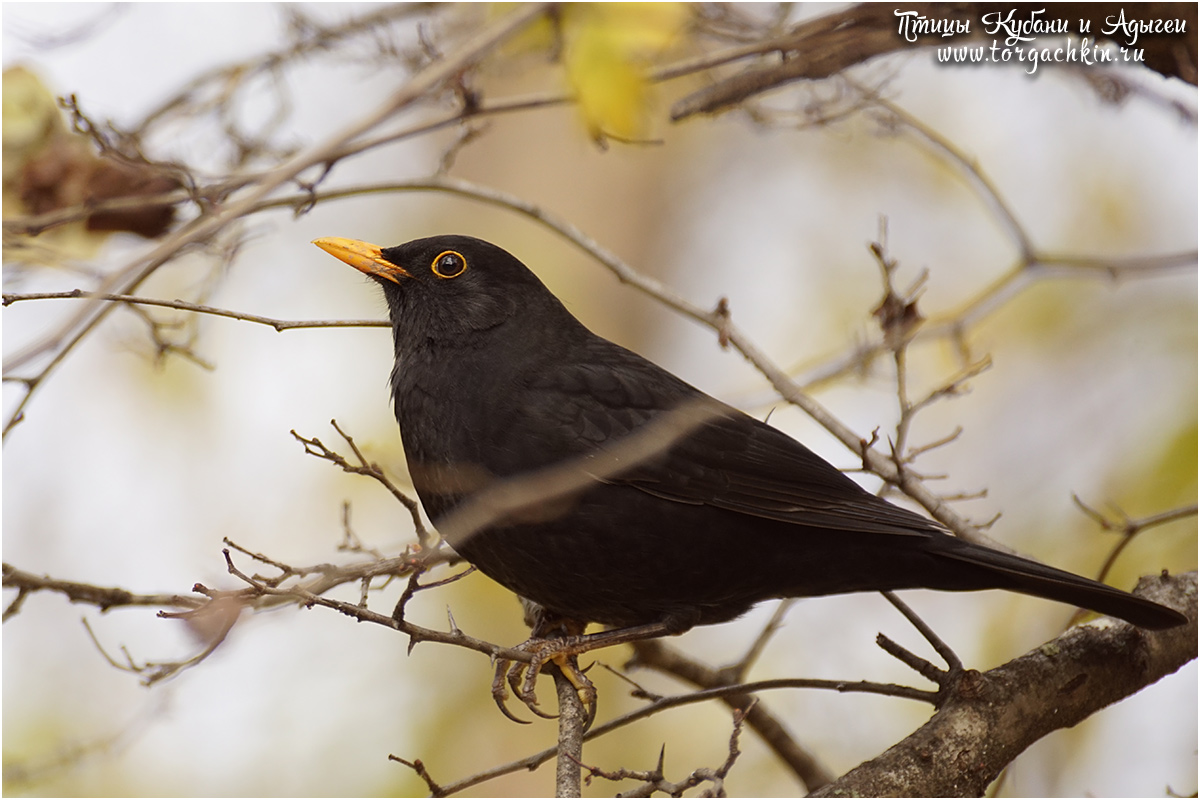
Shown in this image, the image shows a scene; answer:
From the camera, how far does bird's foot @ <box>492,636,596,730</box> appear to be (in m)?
3.22

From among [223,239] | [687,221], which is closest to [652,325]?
[687,221]

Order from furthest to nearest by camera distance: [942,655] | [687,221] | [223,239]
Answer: [687,221] → [223,239] → [942,655]

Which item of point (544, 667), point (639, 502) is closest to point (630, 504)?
point (639, 502)

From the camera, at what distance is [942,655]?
10.1 ft

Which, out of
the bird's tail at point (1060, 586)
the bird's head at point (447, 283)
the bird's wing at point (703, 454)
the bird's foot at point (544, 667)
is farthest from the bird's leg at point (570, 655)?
the bird's head at point (447, 283)

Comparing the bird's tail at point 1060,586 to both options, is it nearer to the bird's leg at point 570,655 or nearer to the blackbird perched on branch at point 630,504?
the blackbird perched on branch at point 630,504

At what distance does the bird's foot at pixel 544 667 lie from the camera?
3217 millimetres

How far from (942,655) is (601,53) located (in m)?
2.04

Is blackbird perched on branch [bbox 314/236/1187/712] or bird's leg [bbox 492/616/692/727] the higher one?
blackbird perched on branch [bbox 314/236/1187/712]

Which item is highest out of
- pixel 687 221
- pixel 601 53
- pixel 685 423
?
pixel 687 221

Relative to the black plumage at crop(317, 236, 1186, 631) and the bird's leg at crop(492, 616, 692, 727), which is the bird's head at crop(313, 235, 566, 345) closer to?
the black plumage at crop(317, 236, 1186, 631)

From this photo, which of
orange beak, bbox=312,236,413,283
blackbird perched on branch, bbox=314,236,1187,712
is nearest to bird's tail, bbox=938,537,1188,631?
blackbird perched on branch, bbox=314,236,1187,712

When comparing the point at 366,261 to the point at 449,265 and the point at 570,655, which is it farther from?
the point at 570,655

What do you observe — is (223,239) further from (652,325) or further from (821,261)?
(821,261)
